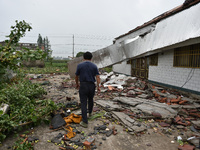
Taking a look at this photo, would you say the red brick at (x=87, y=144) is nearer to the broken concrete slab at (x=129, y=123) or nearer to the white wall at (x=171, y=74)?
the broken concrete slab at (x=129, y=123)

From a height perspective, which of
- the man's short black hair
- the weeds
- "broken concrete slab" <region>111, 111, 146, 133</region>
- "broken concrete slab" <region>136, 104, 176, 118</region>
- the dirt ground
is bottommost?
the dirt ground

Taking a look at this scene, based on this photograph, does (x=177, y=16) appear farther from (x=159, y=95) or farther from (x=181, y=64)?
(x=159, y=95)

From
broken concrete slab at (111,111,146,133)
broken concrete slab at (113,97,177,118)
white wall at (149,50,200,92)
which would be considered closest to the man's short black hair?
broken concrete slab at (111,111,146,133)

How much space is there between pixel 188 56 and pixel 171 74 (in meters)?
1.45

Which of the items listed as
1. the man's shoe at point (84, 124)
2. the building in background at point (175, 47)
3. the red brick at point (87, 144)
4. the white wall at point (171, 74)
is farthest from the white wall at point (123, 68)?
the red brick at point (87, 144)

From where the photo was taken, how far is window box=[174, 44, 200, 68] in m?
6.18

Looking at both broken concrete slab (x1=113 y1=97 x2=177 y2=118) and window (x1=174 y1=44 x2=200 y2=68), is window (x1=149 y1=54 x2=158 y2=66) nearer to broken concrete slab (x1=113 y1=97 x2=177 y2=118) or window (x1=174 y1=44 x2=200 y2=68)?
window (x1=174 y1=44 x2=200 y2=68)

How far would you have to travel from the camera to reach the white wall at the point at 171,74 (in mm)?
6223

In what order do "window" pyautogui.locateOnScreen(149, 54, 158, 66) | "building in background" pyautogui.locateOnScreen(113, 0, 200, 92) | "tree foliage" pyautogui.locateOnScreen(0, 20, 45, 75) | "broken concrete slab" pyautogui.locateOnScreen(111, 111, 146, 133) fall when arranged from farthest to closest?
"window" pyautogui.locateOnScreen(149, 54, 158, 66), "building in background" pyautogui.locateOnScreen(113, 0, 200, 92), "broken concrete slab" pyautogui.locateOnScreen(111, 111, 146, 133), "tree foliage" pyautogui.locateOnScreen(0, 20, 45, 75)

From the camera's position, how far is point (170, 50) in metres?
7.72

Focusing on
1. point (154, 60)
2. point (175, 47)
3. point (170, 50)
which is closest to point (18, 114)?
point (175, 47)

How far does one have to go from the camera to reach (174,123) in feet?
13.2

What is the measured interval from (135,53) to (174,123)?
17.6 feet

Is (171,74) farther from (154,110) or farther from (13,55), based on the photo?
(13,55)
